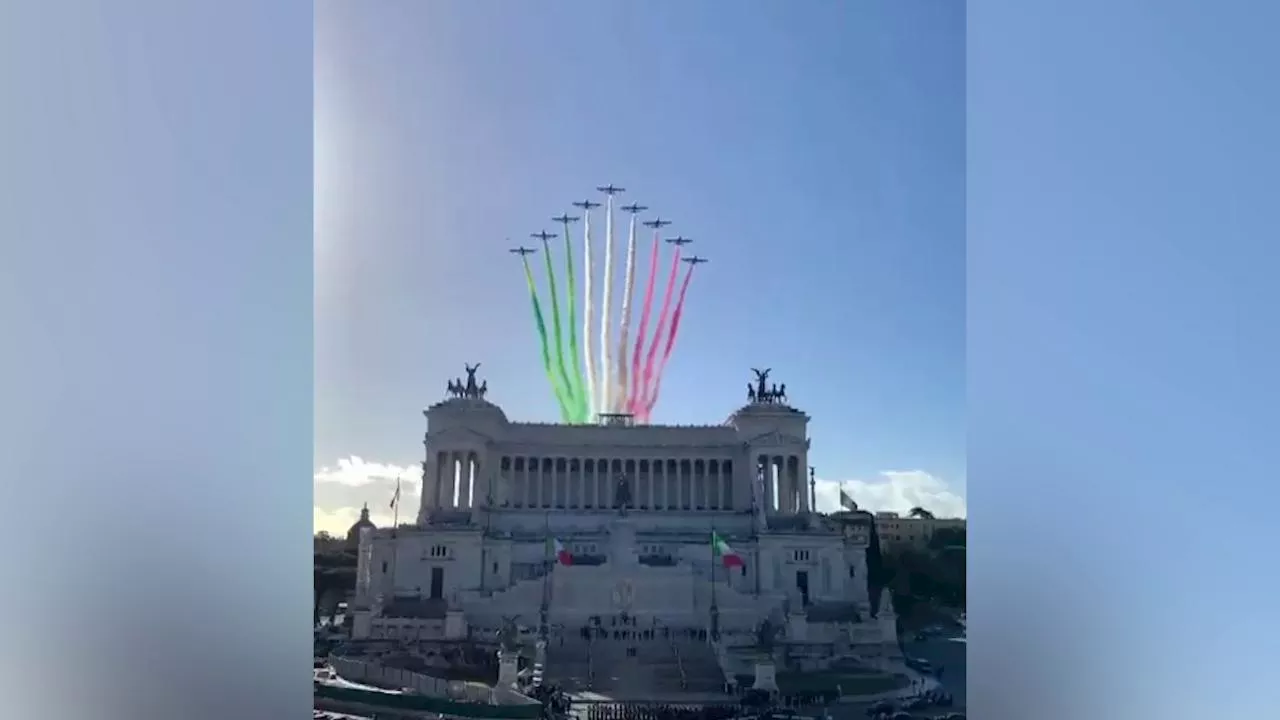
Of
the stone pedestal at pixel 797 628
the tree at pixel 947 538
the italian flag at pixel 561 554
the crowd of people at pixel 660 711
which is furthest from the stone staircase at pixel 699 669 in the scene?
the tree at pixel 947 538

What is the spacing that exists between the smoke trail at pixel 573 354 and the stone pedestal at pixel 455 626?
154 cm

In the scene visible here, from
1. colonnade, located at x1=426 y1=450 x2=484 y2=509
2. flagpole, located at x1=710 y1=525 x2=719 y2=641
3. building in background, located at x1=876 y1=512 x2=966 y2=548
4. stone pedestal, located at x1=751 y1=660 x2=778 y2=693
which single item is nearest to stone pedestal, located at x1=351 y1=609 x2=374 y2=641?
colonnade, located at x1=426 y1=450 x2=484 y2=509

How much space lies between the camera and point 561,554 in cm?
701

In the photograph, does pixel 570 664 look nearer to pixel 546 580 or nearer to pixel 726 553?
pixel 546 580

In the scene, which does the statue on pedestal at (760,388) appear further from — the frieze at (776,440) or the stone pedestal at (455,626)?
the stone pedestal at (455,626)

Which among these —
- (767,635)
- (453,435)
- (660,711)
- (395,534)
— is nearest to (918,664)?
(767,635)

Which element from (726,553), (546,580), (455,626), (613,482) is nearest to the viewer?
(455,626)

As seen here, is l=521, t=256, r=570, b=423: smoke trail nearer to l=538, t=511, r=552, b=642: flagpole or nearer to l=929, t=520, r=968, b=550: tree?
l=538, t=511, r=552, b=642: flagpole

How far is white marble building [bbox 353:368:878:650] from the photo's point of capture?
6832 mm

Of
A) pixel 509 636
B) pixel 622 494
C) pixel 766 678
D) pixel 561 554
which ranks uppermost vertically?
pixel 622 494

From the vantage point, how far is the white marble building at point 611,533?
22.4 ft

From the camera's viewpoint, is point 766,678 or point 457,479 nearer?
point 766,678

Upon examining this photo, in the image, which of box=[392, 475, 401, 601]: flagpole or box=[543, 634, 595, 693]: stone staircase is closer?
box=[543, 634, 595, 693]: stone staircase

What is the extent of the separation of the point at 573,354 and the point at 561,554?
4.54 ft
